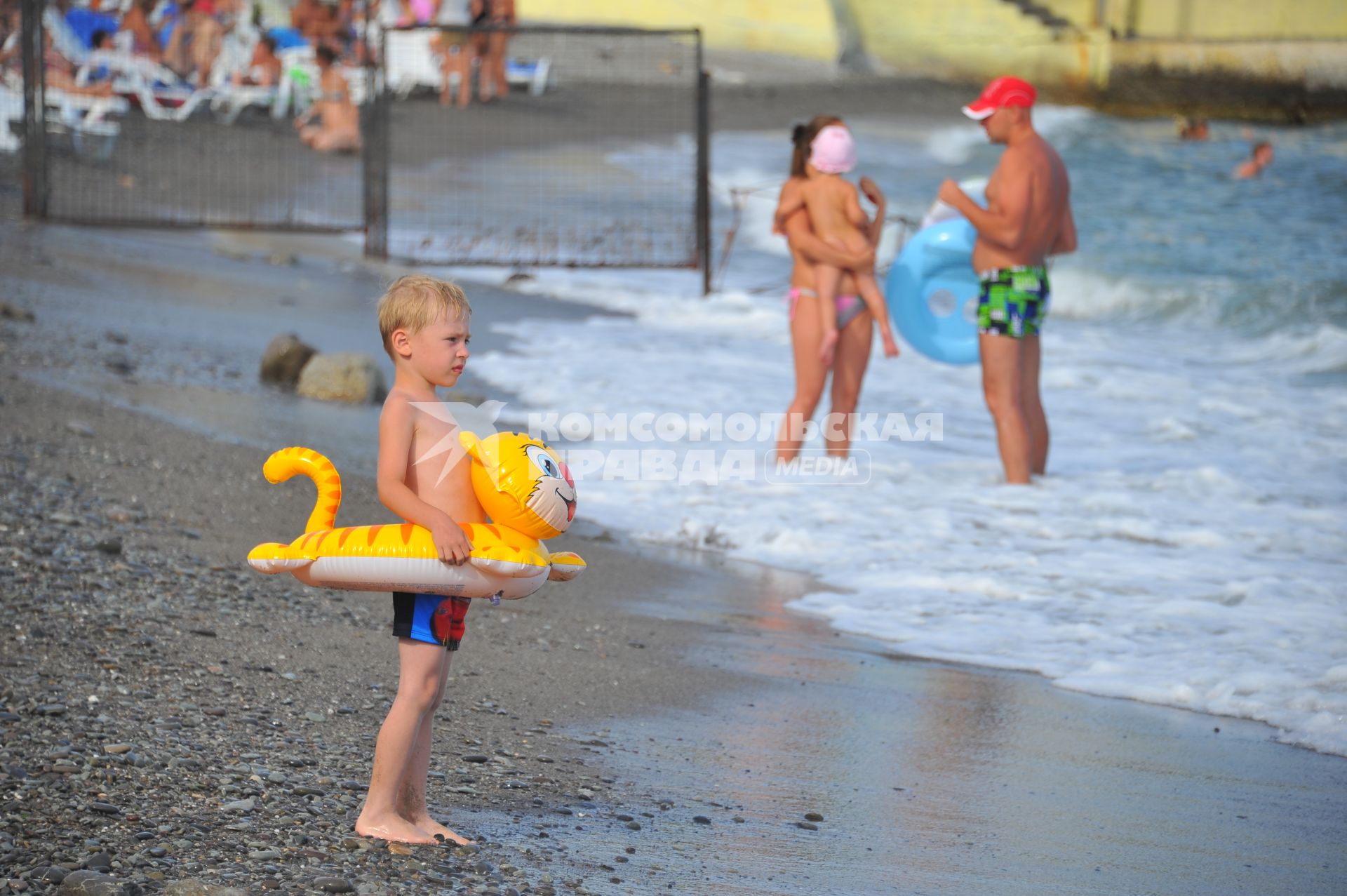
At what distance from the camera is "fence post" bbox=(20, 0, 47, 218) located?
1242 cm

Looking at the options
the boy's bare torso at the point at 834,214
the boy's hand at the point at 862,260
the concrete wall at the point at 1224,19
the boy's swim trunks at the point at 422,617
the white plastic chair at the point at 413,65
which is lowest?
the boy's swim trunks at the point at 422,617

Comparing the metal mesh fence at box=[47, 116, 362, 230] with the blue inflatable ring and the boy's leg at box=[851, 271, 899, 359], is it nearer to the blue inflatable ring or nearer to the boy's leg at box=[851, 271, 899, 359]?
the blue inflatable ring

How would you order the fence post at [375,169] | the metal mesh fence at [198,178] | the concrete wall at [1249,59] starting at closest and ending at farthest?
the fence post at [375,169]
the metal mesh fence at [198,178]
the concrete wall at [1249,59]

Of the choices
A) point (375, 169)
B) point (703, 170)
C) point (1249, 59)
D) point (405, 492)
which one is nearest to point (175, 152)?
point (375, 169)

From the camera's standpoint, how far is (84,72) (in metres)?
16.9

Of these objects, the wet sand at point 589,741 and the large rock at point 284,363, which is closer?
the wet sand at point 589,741

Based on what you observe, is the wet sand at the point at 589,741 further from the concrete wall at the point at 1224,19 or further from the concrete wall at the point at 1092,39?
the concrete wall at the point at 1224,19

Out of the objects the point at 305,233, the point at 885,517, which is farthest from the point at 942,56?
the point at 885,517

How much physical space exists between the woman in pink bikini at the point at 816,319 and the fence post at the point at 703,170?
5.02 meters

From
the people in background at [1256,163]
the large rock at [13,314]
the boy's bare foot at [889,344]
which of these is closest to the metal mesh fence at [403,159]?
the large rock at [13,314]

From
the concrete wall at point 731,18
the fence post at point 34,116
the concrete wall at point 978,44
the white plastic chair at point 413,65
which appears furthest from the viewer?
the concrete wall at point 978,44

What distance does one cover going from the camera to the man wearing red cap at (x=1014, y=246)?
676 centimetres

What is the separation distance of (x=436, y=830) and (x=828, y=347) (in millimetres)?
4536

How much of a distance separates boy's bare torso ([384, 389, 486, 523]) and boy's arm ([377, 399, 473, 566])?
2 cm
